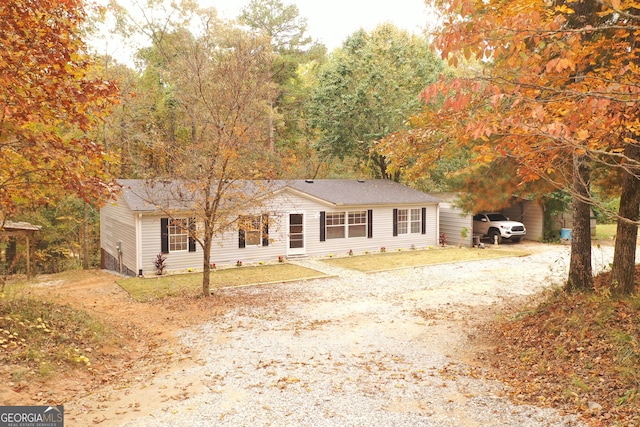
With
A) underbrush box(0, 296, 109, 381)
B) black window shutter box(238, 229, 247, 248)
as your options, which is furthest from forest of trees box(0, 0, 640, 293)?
black window shutter box(238, 229, 247, 248)

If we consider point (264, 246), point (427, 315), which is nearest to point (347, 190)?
point (264, 246)

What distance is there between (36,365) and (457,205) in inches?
361

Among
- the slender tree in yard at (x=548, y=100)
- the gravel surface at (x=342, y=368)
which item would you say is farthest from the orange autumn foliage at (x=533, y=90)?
the gravel surface at (x=342, y=368)

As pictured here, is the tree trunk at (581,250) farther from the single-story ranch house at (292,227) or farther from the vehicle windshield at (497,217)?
the vehicle windshield at (497,217)

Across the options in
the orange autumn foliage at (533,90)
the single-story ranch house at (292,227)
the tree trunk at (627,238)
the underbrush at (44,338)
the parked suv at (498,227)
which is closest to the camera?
the orange autumn foliage at (533,90)

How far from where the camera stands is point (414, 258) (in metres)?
19.7

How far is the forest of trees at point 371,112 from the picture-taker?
5117 mm

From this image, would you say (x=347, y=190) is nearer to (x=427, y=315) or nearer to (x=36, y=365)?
(x=427, y=315)

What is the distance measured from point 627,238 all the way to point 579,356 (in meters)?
2.97

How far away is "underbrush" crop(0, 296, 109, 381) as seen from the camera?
21.1 feet

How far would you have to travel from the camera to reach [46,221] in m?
22.7

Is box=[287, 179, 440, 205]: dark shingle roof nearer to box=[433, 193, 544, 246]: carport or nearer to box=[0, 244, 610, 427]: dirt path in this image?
box=[433, 193, 544, 246]: carport

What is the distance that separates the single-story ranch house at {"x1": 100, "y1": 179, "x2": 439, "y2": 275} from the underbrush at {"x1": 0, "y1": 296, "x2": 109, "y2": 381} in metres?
6.80

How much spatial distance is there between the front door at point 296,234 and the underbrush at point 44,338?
37.4 feet
